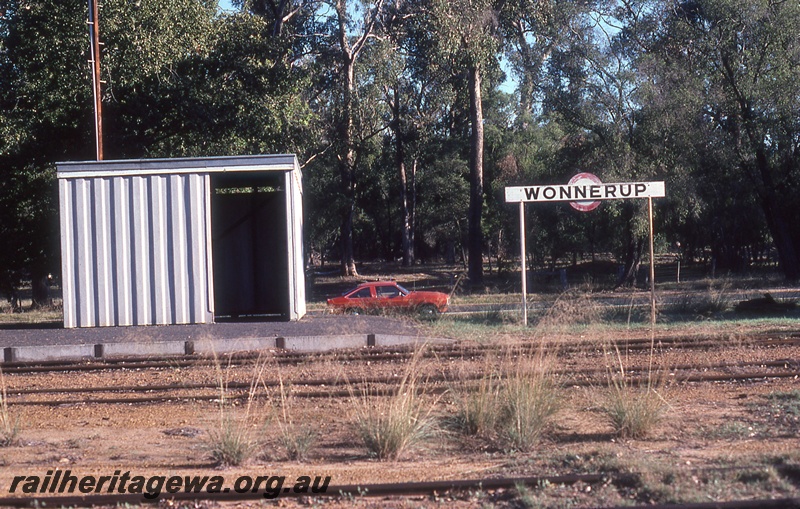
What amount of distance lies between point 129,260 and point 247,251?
15.8 ft

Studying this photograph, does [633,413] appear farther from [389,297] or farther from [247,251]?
[389,297]

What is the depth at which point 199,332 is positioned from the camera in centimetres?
1584

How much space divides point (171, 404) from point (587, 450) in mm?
5865

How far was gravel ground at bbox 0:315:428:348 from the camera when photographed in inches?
612

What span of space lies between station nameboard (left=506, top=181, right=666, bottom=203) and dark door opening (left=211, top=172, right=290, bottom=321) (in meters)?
6.67

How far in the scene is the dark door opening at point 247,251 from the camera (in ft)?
69.8

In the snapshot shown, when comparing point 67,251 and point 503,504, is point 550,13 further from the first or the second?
point 503,504

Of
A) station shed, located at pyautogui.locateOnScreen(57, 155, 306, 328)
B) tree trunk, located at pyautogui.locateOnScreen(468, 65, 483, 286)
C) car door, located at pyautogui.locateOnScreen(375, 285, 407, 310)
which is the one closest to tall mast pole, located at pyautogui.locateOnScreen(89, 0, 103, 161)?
station shed, located at pyautogui.locateOnScreen(57, 155, 306, 328)

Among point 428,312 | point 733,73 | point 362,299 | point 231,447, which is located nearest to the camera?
point 231,447

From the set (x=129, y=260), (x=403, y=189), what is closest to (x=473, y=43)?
(x=129, y=260)

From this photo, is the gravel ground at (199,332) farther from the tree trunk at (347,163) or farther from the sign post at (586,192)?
→ the tree trunk at (347,163)

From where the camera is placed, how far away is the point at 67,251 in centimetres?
1709

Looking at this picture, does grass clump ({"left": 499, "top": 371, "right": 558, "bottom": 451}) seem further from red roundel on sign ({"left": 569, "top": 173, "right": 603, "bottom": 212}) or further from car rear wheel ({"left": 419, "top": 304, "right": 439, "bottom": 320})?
car rear wheel ({"left": 419, "top": 304, "right": 439, "bottom": 320})

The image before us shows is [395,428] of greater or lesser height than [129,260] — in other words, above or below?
below
